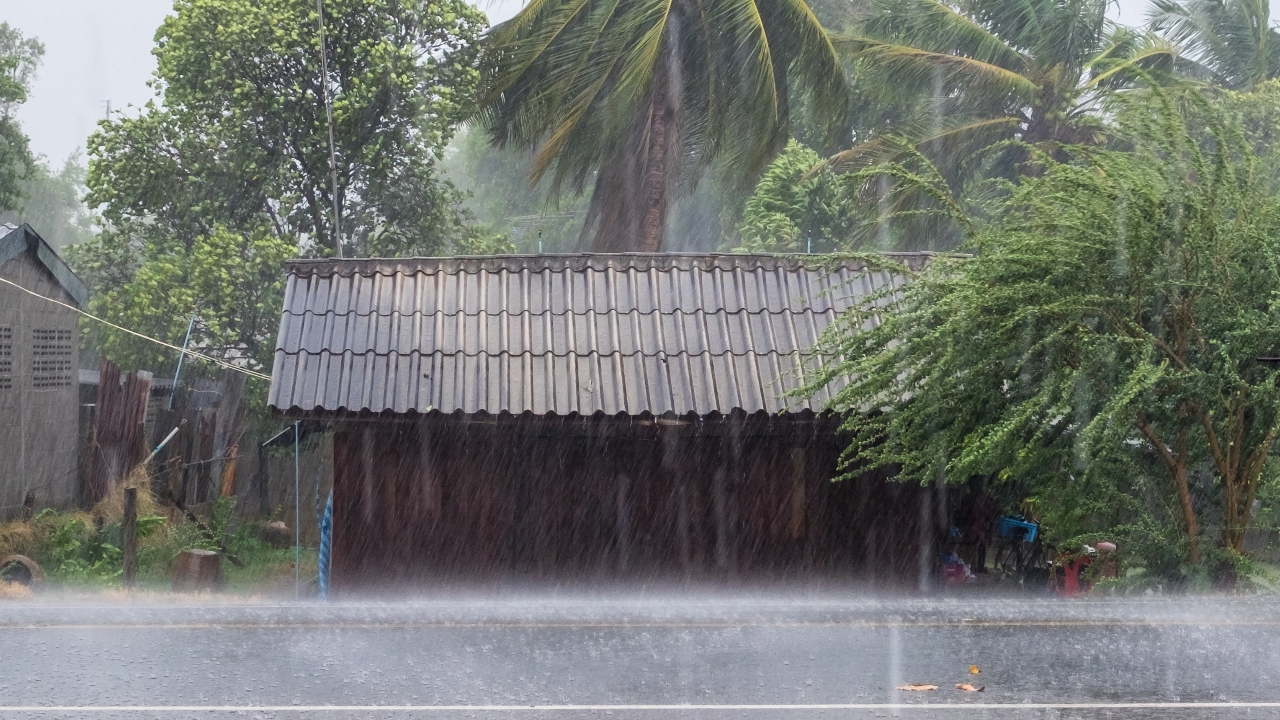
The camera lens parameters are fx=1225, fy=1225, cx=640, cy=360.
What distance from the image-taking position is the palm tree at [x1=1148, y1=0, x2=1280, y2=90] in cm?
2561

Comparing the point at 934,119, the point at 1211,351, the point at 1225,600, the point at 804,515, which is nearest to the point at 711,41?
the point at 934,119

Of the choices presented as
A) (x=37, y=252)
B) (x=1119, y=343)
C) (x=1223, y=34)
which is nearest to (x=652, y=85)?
(x=37, y=252)

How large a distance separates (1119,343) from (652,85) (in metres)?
13.2

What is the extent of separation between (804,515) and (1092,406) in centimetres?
261

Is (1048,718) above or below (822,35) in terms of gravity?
below

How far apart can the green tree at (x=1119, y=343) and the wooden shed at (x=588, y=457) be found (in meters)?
1.56

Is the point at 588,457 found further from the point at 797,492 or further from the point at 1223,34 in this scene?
the point at 1223,34

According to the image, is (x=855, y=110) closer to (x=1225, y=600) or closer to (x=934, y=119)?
(x=934, y=119)

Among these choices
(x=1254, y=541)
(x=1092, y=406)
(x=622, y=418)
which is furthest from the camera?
(x=622, y=418)

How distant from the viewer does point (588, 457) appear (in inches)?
308

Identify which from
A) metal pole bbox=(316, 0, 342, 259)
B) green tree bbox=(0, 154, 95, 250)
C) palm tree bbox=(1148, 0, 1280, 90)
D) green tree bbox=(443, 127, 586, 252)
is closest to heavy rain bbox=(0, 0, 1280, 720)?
metal pole bbox=(316, 0, 342, 259)

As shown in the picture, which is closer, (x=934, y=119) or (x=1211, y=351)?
(x=1211, y=351)

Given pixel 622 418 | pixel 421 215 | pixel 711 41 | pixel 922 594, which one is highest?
pixel 711 41

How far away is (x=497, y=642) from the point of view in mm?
3660
